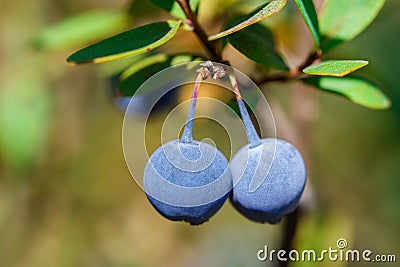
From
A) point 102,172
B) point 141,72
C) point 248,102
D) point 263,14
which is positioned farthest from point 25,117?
point 263,14

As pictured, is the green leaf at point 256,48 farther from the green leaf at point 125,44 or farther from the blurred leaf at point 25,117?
the blurred leaf at point 25,117

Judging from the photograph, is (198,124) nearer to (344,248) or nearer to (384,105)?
(344,248)

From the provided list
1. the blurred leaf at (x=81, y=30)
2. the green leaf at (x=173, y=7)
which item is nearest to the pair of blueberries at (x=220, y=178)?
the green leaf at (x=173, y=7)

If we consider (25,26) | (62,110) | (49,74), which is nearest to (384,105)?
(49,74)

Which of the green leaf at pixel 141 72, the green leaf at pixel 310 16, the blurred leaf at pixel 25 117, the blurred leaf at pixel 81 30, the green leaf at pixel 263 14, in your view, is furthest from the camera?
the blurred leaf at pixel 25 117

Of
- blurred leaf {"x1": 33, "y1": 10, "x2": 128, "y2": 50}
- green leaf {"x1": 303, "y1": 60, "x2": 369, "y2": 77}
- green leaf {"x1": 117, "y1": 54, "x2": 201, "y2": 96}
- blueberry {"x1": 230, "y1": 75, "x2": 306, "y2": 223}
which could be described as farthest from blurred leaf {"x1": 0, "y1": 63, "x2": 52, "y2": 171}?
green leaf {"x1": 303, "y1": 60, "x2": 369, "y2": 77}

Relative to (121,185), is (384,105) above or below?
above

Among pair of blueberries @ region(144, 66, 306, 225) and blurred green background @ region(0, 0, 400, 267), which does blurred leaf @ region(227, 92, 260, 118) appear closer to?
pair of blueberries @ region(144, 66, 306, 225)
